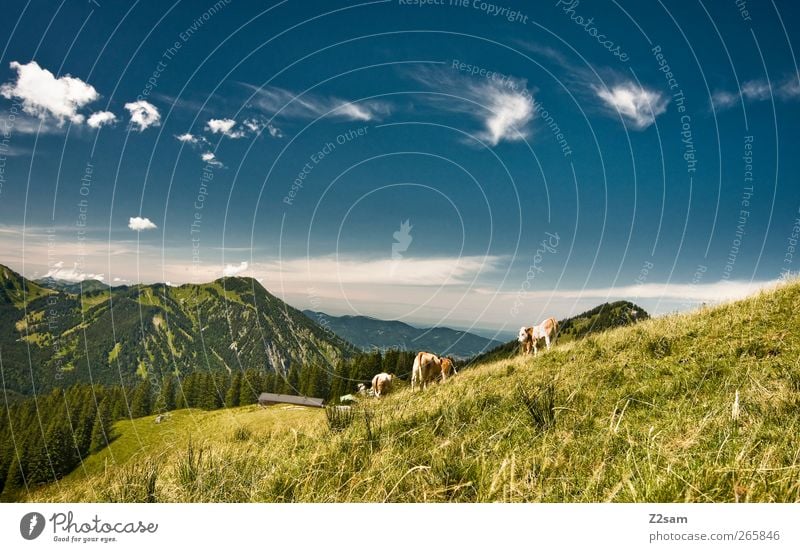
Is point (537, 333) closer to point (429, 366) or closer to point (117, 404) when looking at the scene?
point (429, 366)

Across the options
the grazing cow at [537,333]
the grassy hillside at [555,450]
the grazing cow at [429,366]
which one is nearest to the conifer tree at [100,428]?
the grazing cow at [429,366]

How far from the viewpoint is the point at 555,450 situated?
153 inches

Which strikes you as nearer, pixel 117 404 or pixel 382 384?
pixel 382 384

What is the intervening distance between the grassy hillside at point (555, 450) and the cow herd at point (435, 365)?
10.8 meters

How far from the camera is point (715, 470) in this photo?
10.7 ft

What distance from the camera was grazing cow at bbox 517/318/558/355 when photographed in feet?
72.5

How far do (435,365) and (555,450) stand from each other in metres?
15.1

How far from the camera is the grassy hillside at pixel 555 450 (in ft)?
11.2

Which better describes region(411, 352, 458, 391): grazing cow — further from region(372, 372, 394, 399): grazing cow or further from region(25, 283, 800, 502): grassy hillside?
region(25, 283, 800, 502): grassy hillside

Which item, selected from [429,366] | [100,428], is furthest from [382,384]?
[100,428]

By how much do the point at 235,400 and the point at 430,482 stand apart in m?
99.1

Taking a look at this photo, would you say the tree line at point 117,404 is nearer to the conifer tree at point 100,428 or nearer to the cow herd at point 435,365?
the conifer tree at point 100,428
